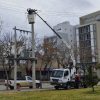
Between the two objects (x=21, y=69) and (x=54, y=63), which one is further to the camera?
(x=54, y=63)

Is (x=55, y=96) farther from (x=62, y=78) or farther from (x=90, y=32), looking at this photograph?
(x=90, y=32)

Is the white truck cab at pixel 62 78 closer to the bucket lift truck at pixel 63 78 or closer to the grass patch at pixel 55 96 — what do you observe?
the bucket lift truck at pixel 63 78

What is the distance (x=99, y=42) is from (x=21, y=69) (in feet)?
167

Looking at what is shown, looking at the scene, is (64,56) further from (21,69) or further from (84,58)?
(21,69)

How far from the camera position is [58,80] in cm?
4428

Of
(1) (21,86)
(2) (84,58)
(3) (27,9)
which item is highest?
(3) (27,9)

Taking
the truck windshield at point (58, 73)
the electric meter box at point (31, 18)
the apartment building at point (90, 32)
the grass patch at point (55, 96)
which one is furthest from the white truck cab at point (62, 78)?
the apartment building at point (90, 32)

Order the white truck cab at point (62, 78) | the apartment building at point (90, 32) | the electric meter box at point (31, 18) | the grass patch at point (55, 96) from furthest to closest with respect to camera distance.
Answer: the apartment building at point (90, 32), the electric meter box at point (31, 18), the white truck cab at point (62, 78), the grass patch at point (55, 96)

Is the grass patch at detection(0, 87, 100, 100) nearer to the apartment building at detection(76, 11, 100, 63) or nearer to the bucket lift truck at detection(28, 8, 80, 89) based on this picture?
the bucket lift truck at detection(28, 8, 80, 89)

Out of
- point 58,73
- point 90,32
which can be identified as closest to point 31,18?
point 58,73

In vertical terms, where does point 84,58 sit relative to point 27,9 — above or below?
below

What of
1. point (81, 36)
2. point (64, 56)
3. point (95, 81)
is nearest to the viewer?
point (95, 81)

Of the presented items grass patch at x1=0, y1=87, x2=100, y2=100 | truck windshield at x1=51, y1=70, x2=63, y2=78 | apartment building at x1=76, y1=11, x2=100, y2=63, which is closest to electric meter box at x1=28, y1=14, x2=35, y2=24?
truck windshield at x1=51, y1=70, x2=63, y2=78

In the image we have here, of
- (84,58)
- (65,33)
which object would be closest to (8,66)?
(84,58)
